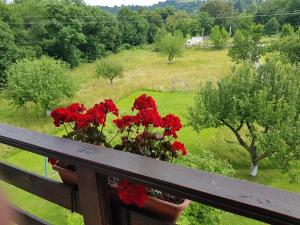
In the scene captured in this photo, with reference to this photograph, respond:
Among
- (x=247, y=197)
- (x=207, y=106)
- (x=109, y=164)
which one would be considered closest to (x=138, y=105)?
(x=109, y=164)

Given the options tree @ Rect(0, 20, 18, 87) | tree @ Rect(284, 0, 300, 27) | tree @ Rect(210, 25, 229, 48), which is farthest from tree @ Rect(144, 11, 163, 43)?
tree @ Rect(0, 20, 18, 87)

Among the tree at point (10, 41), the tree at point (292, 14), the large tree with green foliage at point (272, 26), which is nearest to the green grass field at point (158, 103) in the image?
the tree at point (10, 41)

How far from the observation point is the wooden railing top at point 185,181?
64 centimetres

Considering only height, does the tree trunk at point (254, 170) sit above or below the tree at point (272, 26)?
below

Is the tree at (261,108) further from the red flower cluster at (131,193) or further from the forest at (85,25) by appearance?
the forest at (85,25)

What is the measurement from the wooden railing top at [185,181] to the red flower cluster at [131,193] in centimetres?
8

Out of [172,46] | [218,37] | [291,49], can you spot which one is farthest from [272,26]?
[291,49]

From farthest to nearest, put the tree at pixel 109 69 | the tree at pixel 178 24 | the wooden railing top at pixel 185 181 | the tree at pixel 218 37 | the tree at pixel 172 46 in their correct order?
the tree at pixel 178 24, the tree at pixel 218 37, the tree at pixel 172 46, the tree at pixel 109 69, the wooden railing top at pixel 185 181

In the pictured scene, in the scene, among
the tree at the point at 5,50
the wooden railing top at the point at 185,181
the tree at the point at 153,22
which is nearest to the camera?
the wooden railing top at the point at 185,181

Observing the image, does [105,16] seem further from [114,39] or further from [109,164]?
[109,164]

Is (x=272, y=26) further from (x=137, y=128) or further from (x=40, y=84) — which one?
(x=137, y=128)

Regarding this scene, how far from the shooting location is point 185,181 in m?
0.75

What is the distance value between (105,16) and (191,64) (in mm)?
10790

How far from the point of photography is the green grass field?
817 cm
